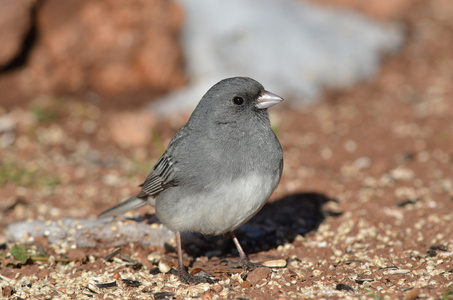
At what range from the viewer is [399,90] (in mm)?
8172

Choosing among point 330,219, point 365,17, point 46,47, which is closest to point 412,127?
point 330,219

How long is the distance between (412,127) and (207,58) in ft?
9.20

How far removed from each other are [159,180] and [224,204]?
2.25 feet

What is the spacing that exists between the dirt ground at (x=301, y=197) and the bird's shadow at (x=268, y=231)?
0.6 inches

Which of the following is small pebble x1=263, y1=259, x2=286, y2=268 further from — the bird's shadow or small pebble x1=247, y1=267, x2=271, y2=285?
the bird's shadow

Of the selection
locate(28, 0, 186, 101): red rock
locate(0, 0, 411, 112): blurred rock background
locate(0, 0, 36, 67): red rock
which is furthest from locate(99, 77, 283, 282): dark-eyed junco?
locate(0, 0, 36, 67): red rock

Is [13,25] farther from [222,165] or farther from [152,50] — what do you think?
[222,165]

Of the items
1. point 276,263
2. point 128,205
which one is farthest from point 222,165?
point 128,205

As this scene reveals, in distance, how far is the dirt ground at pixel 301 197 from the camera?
3668 millimetres

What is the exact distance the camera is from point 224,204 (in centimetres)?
358

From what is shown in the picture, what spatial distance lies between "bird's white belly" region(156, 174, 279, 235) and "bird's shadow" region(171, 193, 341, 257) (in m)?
0.77

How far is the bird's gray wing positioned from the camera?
3.96m

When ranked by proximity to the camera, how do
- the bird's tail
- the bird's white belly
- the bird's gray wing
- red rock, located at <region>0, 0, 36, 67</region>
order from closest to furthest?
the bird's white belly, the bird's gray wing, the bird's tail, red rock, located at <region>0, 0, 36, 67</region>

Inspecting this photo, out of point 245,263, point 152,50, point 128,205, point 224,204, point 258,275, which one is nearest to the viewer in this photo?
point 224,204
